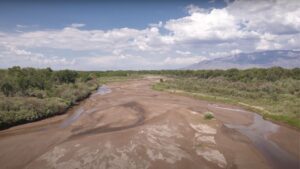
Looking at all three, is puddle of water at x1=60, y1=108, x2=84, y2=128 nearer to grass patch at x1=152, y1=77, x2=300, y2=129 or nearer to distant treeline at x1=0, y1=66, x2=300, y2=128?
distant treeline at x1=0, y1=66, x2=300, y2=128

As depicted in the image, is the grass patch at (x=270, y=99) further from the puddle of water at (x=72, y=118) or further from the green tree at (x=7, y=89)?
the green tree at (x=7, y=89)

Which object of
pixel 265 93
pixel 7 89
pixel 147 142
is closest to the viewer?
pixel 147 142

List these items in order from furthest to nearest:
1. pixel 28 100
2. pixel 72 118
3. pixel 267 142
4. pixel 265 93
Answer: pixel 265 93
pixel 72 118
pixel 28 100
pixel 267 142

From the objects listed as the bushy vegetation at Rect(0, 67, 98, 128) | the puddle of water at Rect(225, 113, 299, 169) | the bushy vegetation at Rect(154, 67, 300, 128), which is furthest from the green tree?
the bushy vegetation at Rect(154, 67, 300, 128)

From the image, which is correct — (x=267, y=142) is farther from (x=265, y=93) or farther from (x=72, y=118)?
(x=265, y=93)

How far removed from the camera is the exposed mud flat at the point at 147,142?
19656mm

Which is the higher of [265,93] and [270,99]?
[265,93]

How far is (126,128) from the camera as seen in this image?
1133 inches

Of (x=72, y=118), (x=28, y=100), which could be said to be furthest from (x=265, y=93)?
(x=28, y=100)

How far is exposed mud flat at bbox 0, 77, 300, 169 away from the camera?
774 inches

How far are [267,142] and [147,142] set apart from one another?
1204 cm

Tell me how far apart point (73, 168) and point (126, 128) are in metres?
10.9

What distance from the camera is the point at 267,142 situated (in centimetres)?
2566

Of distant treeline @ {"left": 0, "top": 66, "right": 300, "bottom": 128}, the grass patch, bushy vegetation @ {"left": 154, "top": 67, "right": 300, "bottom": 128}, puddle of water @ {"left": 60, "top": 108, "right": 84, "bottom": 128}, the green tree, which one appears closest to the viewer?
puddle of water @ {"left": 60, "top": 108, "right": 84, "bottom": 128}
